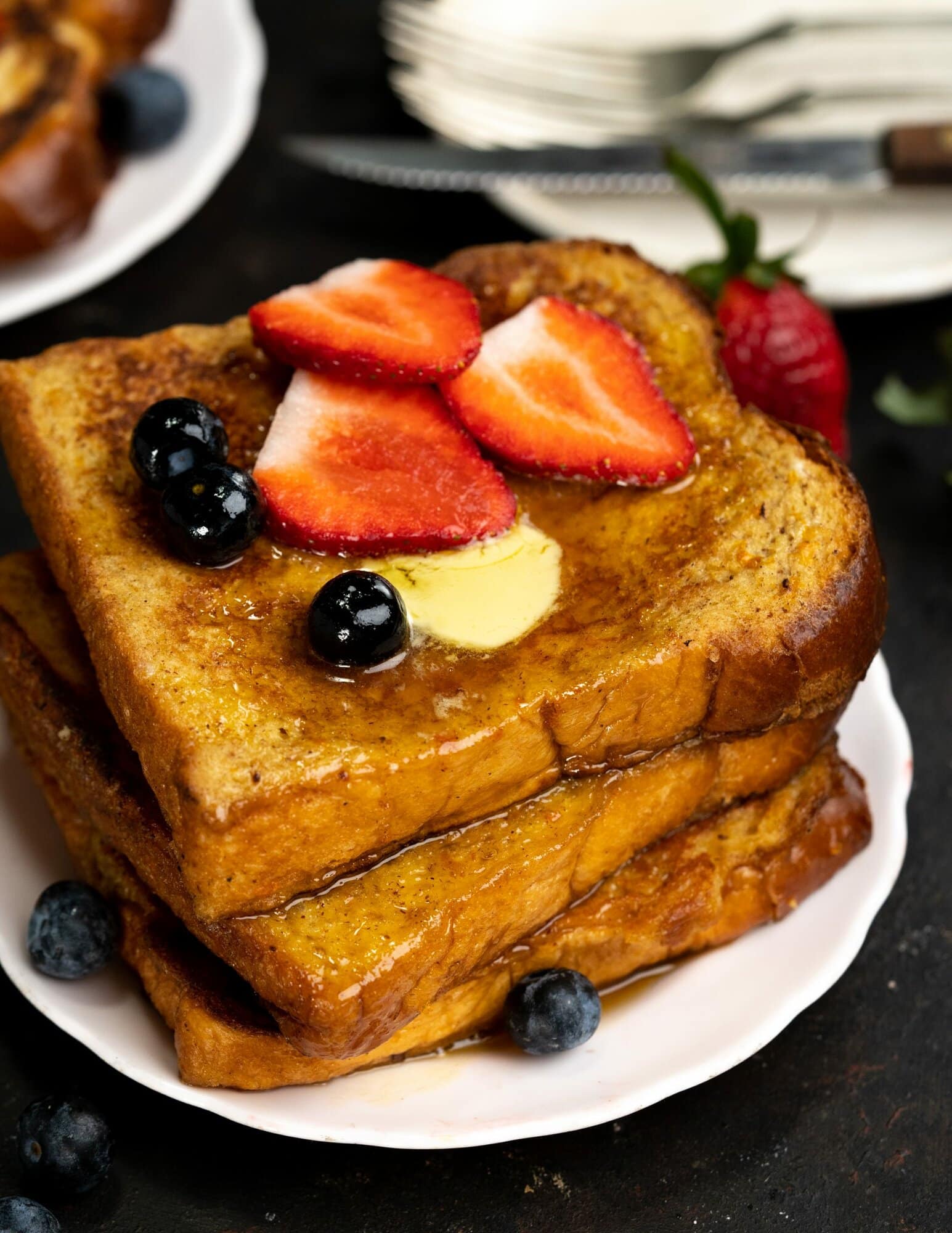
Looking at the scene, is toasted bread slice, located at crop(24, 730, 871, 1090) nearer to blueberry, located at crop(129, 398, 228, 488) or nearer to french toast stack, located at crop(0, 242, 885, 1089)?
french toast stack, located at crop(0, 242, 885, 1089)

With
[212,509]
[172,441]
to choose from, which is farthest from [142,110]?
[212,509]

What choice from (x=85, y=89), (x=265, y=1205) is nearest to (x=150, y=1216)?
(x=265, y=1205)

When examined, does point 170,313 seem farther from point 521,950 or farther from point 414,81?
point 521,950

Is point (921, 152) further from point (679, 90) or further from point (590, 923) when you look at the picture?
point (590, 923)

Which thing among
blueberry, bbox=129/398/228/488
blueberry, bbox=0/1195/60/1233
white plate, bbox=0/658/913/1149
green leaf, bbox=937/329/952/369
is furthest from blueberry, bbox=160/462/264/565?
green leaf, bbox=937/329/952/369

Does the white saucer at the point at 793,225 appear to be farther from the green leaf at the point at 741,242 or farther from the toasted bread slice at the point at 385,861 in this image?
the toasted bread slice at the point at 385,861

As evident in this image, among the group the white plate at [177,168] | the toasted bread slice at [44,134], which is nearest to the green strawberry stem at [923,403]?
the white plate at [177,168]
